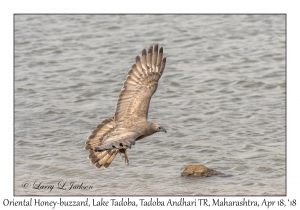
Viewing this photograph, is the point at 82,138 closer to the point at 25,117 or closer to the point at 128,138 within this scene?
the point at 25,117

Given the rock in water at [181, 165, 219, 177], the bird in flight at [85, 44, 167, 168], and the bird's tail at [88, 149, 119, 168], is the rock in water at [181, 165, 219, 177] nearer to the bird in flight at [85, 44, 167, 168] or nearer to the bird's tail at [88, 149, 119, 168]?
the bird in flight at [85, 44, 167, 168]

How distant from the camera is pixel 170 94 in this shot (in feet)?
59.1

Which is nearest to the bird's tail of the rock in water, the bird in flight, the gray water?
the bird in flight

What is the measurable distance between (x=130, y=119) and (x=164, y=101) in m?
5.21

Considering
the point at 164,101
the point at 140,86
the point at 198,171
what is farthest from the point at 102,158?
the point at 164,101

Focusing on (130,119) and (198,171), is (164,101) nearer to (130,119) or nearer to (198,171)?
(198,171)

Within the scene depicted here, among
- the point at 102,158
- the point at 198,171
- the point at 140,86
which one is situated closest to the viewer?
the point at 102,158

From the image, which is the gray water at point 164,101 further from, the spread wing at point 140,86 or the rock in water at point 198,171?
the spread wing at point 140,86

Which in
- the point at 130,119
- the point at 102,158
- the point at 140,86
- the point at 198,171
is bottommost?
the point at 198,171

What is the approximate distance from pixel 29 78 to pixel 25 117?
2914mm

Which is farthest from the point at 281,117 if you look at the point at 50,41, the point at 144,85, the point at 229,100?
the point at 50,41

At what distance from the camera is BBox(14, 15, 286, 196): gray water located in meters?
13.5

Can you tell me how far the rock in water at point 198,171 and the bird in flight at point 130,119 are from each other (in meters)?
1.29

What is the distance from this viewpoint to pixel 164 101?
1758cm
